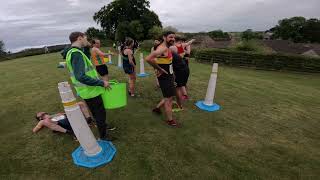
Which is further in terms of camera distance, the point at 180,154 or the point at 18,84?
the point at 18,84

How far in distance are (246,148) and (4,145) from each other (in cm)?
463

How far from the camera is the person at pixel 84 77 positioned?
315 cm

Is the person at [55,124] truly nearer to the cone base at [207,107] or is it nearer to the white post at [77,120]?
the white post at [77,120]

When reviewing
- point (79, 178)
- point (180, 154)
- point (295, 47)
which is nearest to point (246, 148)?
point (180, 154)

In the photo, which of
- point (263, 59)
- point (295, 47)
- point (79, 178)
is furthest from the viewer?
point (295, 47)

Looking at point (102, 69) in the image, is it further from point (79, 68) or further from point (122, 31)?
point (122, 31)

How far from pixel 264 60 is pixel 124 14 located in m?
39.7

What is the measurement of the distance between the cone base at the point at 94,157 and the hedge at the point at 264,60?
17.8m

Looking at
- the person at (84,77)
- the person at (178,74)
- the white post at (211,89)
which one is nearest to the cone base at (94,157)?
the person at (84,77)

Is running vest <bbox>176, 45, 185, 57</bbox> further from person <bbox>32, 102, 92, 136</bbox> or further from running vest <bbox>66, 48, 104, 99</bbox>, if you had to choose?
person <bbox>32, 102, 92, 136</bbox>

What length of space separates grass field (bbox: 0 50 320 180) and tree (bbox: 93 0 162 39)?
45070mm

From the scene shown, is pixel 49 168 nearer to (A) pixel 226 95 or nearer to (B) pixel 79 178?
(B) pixel 79 178

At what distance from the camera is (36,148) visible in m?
3.97

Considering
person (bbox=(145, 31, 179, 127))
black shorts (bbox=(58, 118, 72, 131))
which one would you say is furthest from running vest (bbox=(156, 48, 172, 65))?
black shorts (bbox=(58, 118, 72, 131))
